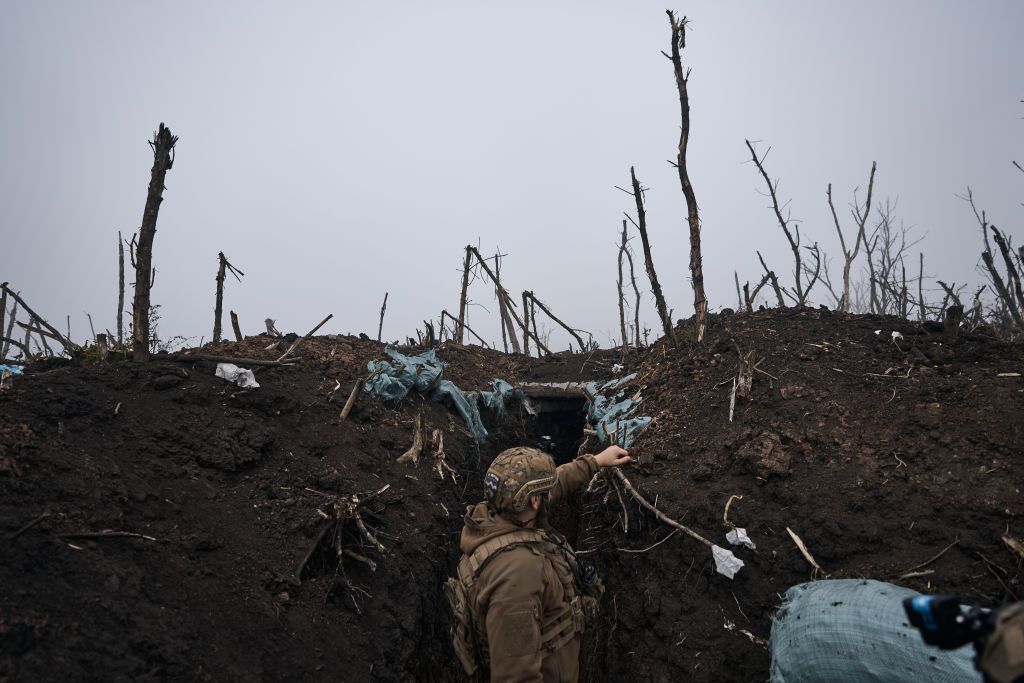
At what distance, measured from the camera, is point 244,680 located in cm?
256

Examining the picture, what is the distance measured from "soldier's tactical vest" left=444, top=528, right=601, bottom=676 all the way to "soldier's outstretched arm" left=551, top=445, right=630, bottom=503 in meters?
0.35

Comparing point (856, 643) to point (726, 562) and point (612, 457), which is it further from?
point (612, 457)

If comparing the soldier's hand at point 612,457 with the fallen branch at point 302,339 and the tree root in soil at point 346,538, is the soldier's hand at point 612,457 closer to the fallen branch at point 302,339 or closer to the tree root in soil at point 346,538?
the tree root in soil at point 346,538

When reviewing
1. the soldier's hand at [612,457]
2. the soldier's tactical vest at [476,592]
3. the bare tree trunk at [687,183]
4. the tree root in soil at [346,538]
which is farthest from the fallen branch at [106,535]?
the bare tree trunk at [687,183]

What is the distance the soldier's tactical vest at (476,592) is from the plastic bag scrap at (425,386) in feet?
11.5

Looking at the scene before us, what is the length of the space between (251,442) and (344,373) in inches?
81.5

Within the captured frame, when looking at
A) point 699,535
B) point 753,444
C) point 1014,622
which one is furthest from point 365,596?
point 1014,622

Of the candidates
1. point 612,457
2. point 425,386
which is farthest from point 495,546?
point 425,386

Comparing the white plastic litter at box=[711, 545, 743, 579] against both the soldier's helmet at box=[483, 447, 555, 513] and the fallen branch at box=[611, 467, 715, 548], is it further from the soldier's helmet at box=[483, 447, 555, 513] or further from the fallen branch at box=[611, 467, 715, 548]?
the soldier's helmet at box=[483, 447, 555, 513]

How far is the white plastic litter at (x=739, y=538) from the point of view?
137 inches

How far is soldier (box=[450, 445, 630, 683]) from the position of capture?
7.68 feet

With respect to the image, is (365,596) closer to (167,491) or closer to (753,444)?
(167,491)

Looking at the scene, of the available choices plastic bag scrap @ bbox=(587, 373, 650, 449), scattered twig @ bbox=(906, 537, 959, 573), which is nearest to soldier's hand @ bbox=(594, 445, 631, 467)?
scattered twig @ bbox=(906, 537, 959, 573)

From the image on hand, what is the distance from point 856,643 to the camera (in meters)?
2.44
